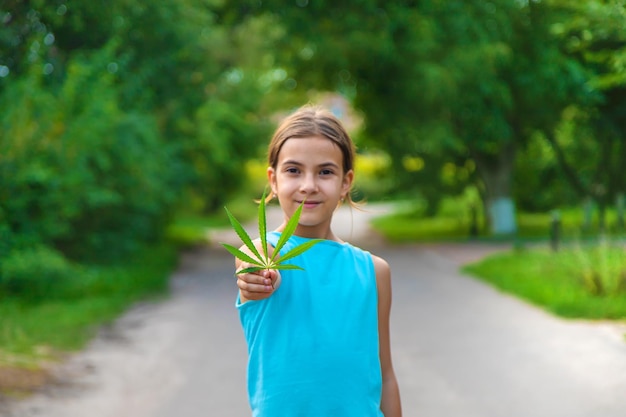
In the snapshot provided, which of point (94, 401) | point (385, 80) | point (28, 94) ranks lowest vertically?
point (94, 401)

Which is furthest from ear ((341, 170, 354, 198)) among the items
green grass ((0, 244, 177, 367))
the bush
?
the bush

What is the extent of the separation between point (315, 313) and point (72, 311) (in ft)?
27.9

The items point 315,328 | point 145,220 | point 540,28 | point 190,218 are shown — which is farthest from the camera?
point 190,218

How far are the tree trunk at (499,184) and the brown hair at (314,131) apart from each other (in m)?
20.7

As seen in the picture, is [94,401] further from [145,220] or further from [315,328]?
[145,220]

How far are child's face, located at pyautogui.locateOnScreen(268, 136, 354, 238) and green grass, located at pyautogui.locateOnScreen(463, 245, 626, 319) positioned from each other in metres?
7.96

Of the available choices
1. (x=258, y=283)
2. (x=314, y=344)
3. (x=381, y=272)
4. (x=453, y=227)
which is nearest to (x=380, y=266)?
(x=381, y=272)

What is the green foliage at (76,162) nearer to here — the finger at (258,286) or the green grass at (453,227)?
the finger at (258,286)

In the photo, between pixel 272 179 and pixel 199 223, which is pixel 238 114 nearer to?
pixel 199 223

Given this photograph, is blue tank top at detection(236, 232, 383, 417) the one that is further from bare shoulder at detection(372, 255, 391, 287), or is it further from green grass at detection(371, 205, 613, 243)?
green grass at detection(371, 205, 613, 243)

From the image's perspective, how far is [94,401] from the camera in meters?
6.69

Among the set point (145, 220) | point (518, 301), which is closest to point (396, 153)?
point (145, 220)

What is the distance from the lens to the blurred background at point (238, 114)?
31.8 ft

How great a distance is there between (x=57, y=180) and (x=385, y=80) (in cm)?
1120
